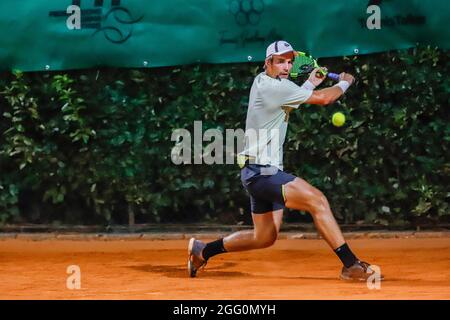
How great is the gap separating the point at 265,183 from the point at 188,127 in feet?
9.12

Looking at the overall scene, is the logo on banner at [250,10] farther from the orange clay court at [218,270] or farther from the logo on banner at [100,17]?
the orange clay court at [218,270]

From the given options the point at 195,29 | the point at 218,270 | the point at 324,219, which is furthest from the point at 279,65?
the point at 195,29

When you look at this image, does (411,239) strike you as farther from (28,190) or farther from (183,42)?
(28,190)

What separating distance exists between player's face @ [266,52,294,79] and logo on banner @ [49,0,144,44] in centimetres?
261

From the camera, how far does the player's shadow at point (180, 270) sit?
8.62 meters

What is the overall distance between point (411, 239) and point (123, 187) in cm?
287

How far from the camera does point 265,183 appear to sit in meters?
8.07

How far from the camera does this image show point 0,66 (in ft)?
35.2

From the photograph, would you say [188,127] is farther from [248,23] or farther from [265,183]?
[265,183]

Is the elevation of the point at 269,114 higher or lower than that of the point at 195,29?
lower

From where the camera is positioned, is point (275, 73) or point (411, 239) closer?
point (275, 73)

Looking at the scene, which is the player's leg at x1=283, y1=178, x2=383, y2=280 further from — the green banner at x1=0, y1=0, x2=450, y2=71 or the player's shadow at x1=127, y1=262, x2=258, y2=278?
the green banner at x1=0, y1=0, x2=450, y2=71

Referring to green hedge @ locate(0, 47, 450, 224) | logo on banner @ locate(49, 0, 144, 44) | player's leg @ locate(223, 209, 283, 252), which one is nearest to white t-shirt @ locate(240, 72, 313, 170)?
player's leg @ locate(223, 209, 283, 252)

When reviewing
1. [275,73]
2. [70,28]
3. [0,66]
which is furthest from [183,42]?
[275,73]
